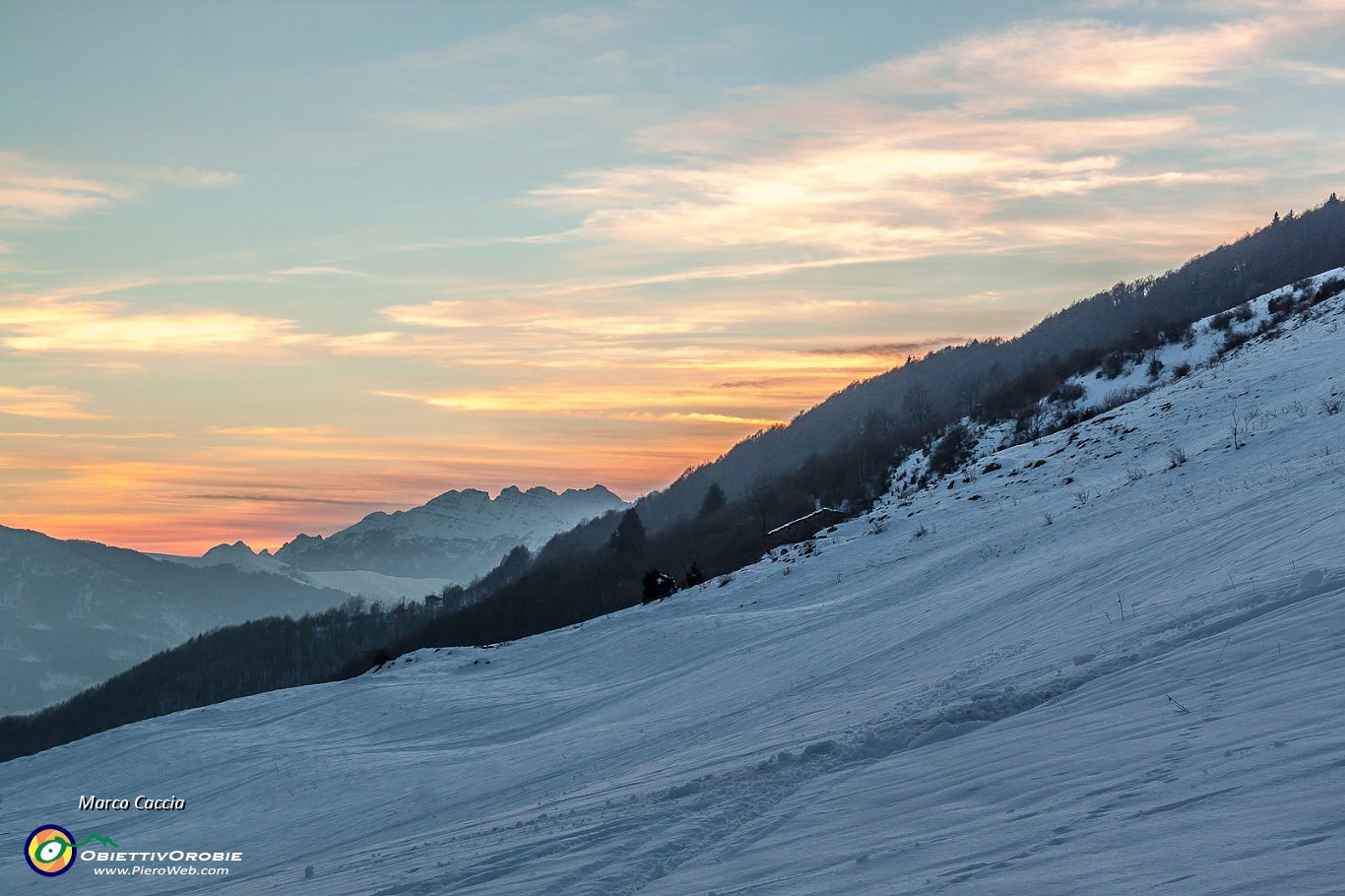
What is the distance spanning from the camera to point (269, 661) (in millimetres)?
155750

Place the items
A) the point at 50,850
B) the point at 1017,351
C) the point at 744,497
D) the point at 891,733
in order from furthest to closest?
the point at 1017,351
the point at 744,497
the point at 50,850
the point at 891,733

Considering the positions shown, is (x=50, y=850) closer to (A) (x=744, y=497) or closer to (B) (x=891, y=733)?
(B) (x=891, y=733)

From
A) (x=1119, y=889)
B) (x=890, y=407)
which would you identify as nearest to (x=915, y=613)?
(x=1119, y=889)

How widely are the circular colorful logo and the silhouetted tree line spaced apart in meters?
37.3

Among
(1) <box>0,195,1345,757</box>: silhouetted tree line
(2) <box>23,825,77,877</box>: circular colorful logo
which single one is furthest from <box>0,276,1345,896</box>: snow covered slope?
→ (1) <box>0,195,1345,757</box>: silhouetted tree line

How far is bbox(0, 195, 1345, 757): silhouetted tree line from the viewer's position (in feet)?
239

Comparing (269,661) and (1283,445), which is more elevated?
(1283,445)

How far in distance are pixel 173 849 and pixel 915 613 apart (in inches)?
455

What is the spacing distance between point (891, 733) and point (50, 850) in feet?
42.3

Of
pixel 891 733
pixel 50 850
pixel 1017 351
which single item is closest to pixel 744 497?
pixel 1017 351

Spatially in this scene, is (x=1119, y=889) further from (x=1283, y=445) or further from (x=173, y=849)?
(x=1283, y=445)

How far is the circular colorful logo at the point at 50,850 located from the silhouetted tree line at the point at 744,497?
3726cm

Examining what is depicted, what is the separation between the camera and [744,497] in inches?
3829

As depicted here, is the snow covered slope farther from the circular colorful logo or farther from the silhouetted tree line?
the silhouetted tree line
